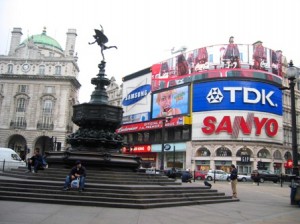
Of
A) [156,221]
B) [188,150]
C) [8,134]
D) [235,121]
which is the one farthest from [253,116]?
[156,221]

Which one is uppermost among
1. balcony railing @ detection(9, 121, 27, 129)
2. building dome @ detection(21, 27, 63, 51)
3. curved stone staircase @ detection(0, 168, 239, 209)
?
building dome @ detection(21, 27, 63, 51)

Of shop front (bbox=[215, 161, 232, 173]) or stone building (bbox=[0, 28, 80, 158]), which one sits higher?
stone building (bbox=[0, 28, 80, 158])

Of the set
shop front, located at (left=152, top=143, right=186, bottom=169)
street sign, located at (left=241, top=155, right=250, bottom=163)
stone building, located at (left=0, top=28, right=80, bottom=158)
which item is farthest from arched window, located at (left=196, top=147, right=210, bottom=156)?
stone building, located at (left=0, top=28, right=80, bottom=158)

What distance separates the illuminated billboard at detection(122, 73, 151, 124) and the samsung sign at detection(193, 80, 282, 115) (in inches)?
653

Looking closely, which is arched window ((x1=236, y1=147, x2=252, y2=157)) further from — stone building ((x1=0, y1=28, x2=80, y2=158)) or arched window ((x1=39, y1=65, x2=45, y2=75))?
arched window ((x1=39, y1=65, x2=45, y2=75))

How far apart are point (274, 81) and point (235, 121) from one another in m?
10.6

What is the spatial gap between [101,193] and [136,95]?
216 ft

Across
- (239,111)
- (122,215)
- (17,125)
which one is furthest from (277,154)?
(122,215)

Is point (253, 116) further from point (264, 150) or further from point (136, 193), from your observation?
point (136, 193)

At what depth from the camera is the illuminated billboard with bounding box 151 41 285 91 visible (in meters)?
58.3

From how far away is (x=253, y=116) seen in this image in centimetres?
5697

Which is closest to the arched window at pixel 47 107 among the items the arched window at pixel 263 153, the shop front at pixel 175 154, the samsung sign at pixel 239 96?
the shop front at pixel 175 154

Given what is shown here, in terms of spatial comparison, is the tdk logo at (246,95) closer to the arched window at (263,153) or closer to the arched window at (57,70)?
the arched window at (263,153)

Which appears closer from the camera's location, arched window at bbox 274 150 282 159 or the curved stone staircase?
the curved stone staircase
